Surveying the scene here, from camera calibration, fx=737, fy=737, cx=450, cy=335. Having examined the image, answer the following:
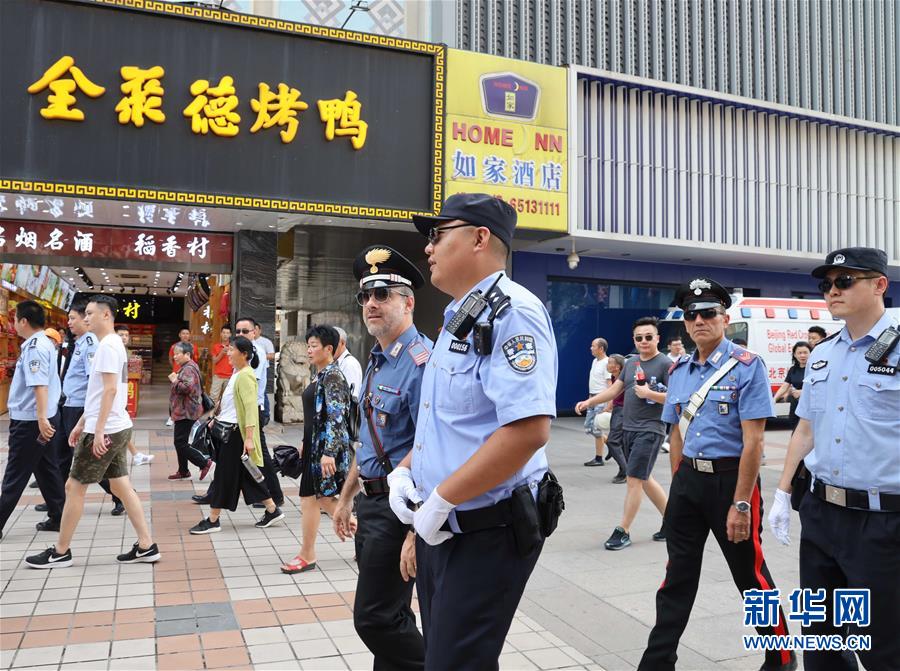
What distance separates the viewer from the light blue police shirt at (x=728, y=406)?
372 centimetres

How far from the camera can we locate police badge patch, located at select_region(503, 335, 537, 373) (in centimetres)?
204

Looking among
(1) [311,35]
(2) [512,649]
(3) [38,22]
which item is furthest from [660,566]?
(3) [38,22]

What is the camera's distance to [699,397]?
386cm

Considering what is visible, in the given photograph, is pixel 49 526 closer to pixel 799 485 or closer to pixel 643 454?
pixel 643 454

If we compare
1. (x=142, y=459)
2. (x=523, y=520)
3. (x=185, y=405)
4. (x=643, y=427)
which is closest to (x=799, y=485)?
(x=523, y=520)

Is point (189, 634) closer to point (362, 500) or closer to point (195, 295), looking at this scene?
point (362, 500)

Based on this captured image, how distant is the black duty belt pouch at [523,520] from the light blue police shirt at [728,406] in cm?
191

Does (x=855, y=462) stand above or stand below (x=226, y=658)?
above

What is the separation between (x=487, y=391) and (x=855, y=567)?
181cm

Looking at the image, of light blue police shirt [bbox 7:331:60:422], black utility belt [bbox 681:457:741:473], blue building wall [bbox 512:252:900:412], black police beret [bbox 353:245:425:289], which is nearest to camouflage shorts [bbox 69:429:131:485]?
light blue police shirt [bbox 7:331:60:422]

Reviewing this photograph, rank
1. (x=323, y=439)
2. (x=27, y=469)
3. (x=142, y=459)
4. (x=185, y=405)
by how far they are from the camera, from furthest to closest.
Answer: (x=142, y=459) → (x=185, y=405) → (x=27, y=469) → (x=323, y=439)

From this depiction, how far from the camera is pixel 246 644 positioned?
4.00 metres

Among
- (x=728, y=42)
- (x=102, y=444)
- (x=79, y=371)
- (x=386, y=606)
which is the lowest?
(x=386, y=606)

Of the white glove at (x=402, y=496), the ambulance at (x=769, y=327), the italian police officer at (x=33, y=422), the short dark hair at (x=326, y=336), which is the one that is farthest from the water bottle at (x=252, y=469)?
the ambulance at (x=769, y=327)
